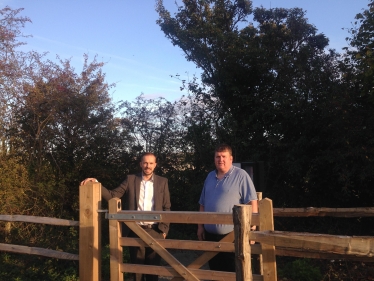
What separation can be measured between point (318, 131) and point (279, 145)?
0.91 m

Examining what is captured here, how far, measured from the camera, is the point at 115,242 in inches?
171

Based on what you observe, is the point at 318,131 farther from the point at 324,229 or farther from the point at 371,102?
the point at 324,229

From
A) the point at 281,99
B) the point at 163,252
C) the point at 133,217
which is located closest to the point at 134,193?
the point at 133,217

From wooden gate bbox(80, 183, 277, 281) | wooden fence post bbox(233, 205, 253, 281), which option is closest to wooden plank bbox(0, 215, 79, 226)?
wooden gate bbox(80, 183, 277, 281)

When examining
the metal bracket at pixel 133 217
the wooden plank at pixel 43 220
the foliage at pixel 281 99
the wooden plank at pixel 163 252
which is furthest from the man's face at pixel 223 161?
the foliage at pixel 281 99

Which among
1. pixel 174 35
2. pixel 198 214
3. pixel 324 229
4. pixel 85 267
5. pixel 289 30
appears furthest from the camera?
pixel 174 35

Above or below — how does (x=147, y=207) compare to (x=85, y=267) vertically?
above

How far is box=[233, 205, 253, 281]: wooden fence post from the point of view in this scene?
296 centimetres

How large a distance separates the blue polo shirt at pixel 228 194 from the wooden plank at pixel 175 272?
0.53 m

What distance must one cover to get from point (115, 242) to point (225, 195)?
1.25m

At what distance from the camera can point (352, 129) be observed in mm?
8156

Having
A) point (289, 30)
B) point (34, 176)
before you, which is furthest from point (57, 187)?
point (289, 30)

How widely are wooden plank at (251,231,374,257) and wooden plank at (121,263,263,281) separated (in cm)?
88

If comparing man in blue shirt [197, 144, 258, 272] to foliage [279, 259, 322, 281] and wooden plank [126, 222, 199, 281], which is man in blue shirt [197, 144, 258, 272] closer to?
wooden plank [126, 222, 199, 281]
